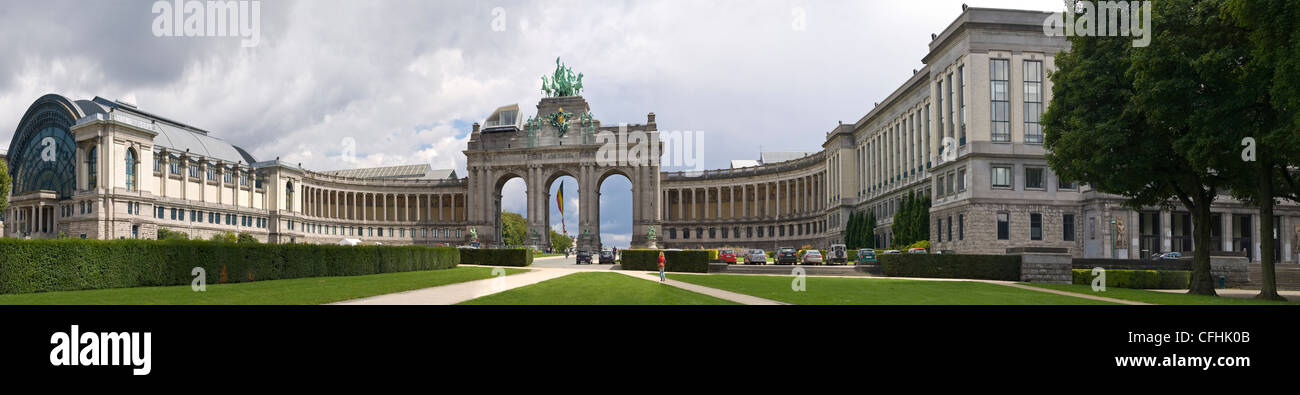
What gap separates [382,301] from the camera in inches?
902

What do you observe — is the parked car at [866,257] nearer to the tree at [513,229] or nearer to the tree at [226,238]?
the tree at [226,238]

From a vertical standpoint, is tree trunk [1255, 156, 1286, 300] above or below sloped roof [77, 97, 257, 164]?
below

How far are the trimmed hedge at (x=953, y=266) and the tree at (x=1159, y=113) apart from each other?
910 cm

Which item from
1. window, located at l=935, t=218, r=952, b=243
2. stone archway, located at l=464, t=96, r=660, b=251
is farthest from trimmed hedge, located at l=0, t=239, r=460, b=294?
stone archway, located at l=464, t=96, r=660, b=251

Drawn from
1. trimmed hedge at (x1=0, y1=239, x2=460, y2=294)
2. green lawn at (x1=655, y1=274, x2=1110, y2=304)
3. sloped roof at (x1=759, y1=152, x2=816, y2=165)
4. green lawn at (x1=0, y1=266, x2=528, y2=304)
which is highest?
sloped roof at (x1=759, y1=152, x2=816, y2=165)

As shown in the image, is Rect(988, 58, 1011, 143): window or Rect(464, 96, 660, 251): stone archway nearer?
Rect(988, 58, 1011, 143): window

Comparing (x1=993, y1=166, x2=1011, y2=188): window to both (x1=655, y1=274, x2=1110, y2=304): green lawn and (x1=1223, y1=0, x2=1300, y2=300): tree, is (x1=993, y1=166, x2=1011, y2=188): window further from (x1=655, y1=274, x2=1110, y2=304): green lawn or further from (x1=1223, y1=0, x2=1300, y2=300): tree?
(x1=1223, y1=0, x2=1300, y2=300): tree

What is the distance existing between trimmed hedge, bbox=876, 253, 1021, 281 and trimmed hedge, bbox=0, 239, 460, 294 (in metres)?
32.8

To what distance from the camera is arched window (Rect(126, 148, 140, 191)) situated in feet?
327

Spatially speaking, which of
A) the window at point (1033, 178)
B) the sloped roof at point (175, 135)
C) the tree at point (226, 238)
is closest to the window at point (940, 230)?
the window at point (1033, 178)

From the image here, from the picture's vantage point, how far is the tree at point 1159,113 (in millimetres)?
28172

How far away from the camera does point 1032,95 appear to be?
199ft

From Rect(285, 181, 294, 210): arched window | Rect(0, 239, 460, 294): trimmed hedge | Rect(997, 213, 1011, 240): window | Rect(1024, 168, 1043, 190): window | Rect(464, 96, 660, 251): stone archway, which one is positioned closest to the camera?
Rect(0, 239, 460, 294): trimmed hedge
